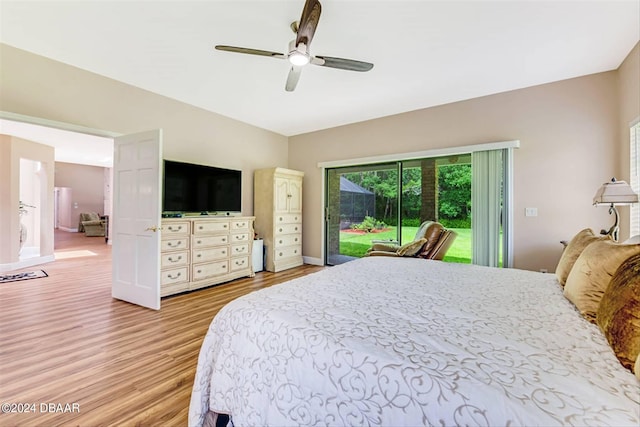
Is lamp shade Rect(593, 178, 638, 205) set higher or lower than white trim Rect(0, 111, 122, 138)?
lower

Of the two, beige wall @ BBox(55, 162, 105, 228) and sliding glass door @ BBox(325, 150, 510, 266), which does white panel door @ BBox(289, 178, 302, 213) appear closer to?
sliding glass door @ BBox(325, 150, 510, 266)

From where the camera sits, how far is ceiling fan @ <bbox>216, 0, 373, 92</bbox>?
1.78 m

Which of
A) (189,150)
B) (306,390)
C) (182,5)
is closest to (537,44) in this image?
(182,5)

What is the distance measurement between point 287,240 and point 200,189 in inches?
72.4

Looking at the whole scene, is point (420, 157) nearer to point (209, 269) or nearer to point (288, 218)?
point (288, 218)

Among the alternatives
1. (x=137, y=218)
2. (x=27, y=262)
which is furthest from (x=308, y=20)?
(x=27, y=262)

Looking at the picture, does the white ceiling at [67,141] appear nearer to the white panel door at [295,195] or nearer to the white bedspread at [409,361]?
the white panel door at [295,195]

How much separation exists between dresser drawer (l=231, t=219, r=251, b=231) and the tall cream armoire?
50 cm

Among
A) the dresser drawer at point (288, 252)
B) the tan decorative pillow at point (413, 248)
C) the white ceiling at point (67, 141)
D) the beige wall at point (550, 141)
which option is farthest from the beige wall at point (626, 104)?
the white ceiling at point (67, 141)

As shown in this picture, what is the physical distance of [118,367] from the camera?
76.5 inches

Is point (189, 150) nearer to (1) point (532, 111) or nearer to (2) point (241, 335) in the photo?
(2) point (241, 335)

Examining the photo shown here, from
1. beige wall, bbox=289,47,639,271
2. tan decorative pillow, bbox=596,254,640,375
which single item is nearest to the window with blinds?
beige wall, bbox=289,47,639,271

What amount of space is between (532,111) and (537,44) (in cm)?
116

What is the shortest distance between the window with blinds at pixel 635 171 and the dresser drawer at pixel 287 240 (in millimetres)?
4499
